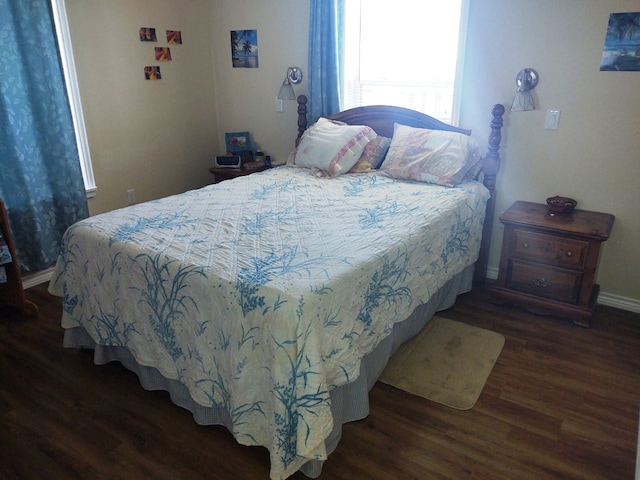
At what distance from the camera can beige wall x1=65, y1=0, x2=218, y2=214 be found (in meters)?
3.54

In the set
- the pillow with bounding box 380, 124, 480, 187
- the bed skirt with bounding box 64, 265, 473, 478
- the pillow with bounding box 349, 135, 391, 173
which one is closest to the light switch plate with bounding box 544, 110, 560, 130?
the pillow with bounding box 380, 124, 480, 187

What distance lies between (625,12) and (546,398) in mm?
2112

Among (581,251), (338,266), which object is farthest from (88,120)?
(581,251)

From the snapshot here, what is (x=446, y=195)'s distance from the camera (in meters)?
2.89

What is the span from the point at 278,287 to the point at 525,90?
215 centimetres

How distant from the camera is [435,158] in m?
3.12

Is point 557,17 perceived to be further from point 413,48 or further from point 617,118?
point 413,48

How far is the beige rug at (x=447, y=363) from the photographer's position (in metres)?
2.33

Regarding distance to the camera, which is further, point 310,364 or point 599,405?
point 599,405

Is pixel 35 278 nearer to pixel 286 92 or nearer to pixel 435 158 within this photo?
pixel 286 92

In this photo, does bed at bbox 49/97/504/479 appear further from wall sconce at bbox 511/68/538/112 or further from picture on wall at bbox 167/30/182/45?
picture on wall at bbox 167/30/182/45

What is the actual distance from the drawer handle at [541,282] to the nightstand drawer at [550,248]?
123mm

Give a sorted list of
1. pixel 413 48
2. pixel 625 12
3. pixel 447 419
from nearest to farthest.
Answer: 1. pixel 447 419
2. pixel 625 12
3. pixel 413 48

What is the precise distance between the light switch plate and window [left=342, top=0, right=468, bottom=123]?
1.89 ft
